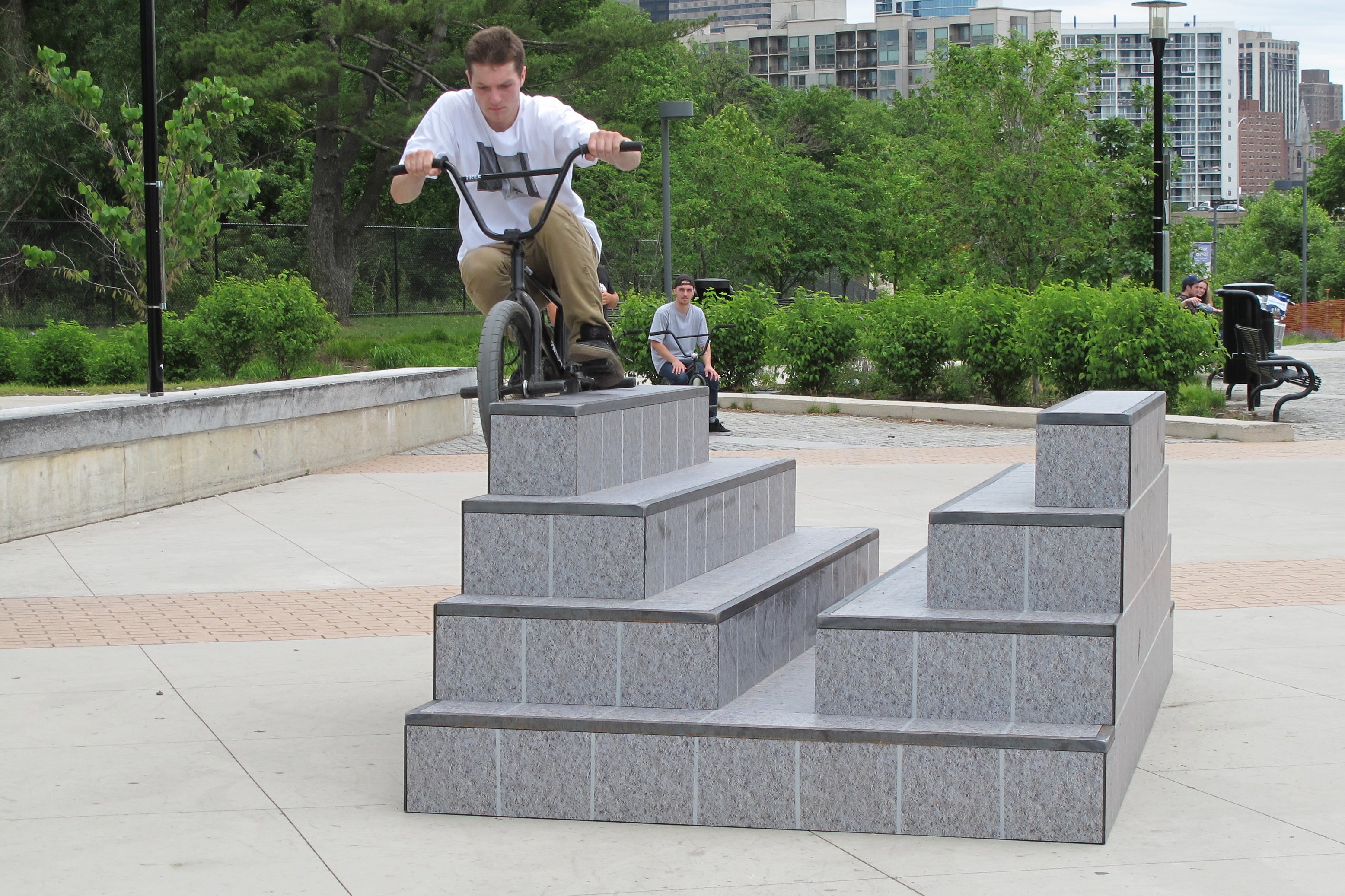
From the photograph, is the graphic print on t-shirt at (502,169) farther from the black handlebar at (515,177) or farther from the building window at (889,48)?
the building window at (889,48)

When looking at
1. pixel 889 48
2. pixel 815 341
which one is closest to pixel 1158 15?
pixel 815 341

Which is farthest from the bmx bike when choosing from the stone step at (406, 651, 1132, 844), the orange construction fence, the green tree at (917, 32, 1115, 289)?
the orange construction fence

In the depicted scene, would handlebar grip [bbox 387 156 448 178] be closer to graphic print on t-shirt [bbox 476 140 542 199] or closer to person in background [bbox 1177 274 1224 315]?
graphic print on t-shirt [bbox 476 140 542 199]

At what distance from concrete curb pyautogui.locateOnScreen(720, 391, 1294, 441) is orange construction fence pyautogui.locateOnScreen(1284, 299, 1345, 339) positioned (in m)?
40.5

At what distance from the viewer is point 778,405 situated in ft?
62.6

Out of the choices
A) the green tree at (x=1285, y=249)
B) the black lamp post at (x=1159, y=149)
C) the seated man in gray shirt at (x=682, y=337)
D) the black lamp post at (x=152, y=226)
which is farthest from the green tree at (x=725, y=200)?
the green tree at (x=1285, y=249)

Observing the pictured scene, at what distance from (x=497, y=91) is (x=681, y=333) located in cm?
997

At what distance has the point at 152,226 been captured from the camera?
38.5 feet

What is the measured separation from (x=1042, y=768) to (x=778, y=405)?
15.3 metres

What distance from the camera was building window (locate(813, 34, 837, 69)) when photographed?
198 m

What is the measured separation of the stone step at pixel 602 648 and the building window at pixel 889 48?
199168 mm

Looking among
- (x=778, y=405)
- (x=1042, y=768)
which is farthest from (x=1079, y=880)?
(x=778, y=405)

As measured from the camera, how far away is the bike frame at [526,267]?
545cm

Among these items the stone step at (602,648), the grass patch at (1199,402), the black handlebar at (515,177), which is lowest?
the stone step at (602,648)
